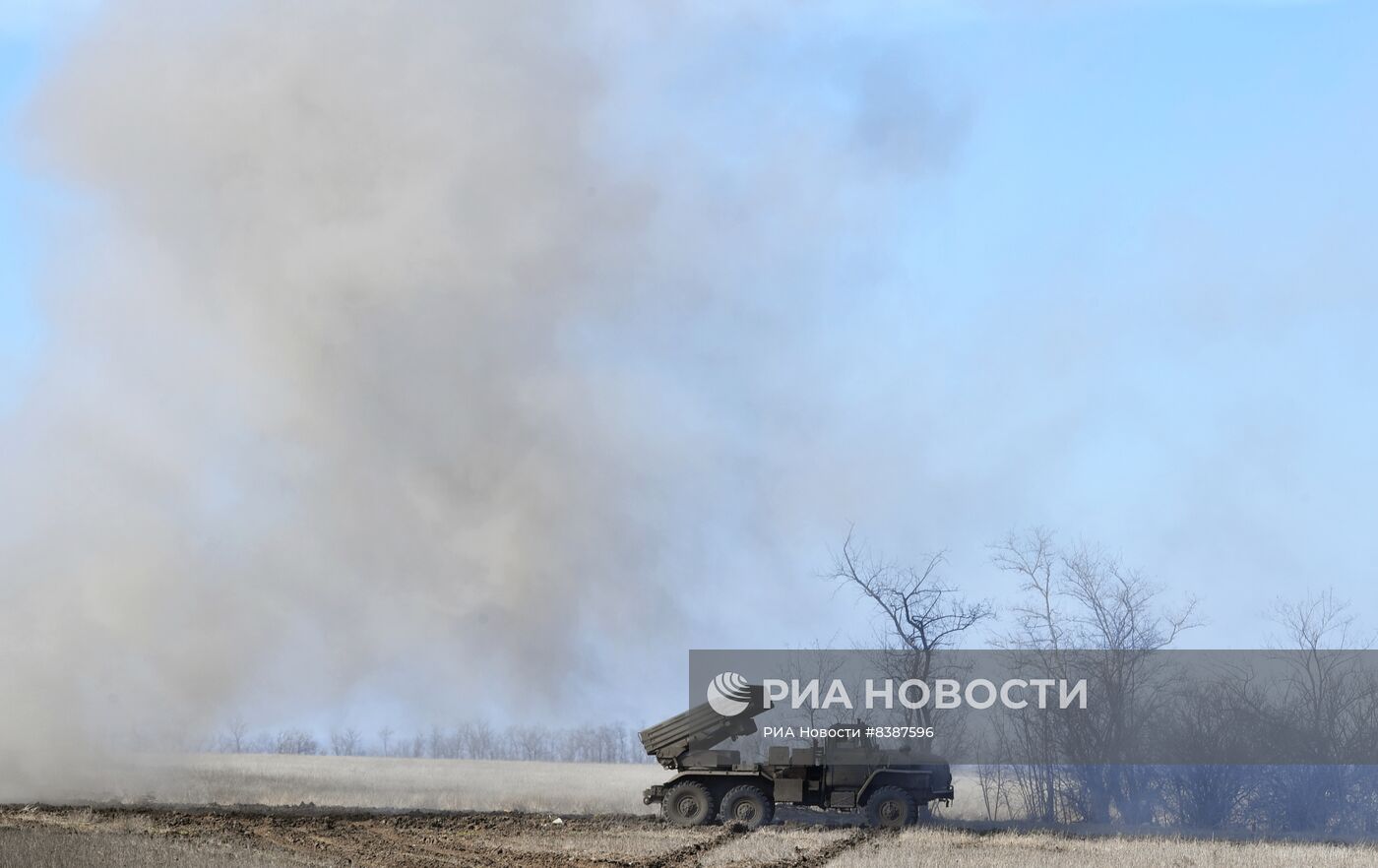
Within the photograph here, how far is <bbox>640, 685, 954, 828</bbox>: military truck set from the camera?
25828 millimetres

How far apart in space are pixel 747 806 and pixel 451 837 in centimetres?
597

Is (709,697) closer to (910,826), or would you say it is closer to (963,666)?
(910,826)

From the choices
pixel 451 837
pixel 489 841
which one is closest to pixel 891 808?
pixel 489 841

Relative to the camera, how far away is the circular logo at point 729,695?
27.6m

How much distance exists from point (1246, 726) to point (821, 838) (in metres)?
12.7

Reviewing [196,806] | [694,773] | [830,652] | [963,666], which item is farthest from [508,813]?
[830,652]

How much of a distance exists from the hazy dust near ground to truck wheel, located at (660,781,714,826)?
76 centimetres

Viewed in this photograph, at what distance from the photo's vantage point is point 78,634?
A: 1329 inches
